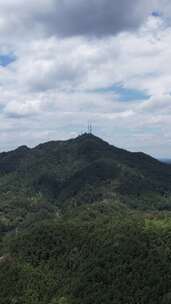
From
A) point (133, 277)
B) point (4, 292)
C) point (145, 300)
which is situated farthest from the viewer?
point (4, 292)

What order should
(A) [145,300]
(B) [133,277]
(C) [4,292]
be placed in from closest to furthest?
1. (A) [145,300]
2. (B) [133,277]
3. (C) [4,292]

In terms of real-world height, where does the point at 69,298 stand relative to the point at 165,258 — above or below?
below

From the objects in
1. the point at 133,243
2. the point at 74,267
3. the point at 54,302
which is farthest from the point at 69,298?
the point at 133,243

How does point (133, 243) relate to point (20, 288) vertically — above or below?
above

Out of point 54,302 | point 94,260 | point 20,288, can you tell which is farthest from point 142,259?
point 20,288

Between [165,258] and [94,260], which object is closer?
[165,258]

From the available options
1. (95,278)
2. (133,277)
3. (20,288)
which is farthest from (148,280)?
(20,288)

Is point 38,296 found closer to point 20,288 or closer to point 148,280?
point 20,288

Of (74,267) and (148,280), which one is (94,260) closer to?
(74,267)

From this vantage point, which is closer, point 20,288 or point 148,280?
point 148,280
